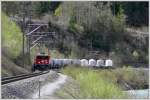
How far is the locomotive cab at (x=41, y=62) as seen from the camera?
4544cm

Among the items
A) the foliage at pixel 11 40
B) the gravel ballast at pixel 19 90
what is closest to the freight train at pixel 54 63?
the foliage at pixel 11 40

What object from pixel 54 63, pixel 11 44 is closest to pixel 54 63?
pixel 54 63

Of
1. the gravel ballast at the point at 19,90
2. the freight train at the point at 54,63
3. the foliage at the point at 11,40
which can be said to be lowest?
the freight train at the point at 54,63

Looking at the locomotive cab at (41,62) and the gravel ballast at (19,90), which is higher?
the gravel ballast at (19,90)

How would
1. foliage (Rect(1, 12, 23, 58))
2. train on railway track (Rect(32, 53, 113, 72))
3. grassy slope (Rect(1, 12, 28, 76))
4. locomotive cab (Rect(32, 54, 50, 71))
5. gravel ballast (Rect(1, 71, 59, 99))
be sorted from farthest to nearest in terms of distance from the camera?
train on railway track (Rect(32, 53, 113, 72)) < locomotive cab (Rect(32, 54, 50, 71)) < foliage (Rect(1, 12, 23, 58)) < grassy slope (Rect(1, 12, 28, 76)) < gravel ballast (Rect(1, 71, 59, 99))

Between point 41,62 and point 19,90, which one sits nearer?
point 19,90

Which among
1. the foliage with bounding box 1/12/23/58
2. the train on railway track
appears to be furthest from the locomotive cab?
the foliage with bounding box 1/12/23/58

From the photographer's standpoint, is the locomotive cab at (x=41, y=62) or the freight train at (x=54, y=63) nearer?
the locomotive cab at (x=41, y=62)

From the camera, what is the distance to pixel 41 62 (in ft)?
151

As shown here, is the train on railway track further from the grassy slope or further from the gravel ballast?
the gravel ballast

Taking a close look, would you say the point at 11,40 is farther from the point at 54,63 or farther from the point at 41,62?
the point at 54,63

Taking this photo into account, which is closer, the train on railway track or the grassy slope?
the grassy slope

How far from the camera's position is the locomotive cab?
1789 inches

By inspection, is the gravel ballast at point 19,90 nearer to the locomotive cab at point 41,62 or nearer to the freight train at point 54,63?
the freight train at point 54,63
